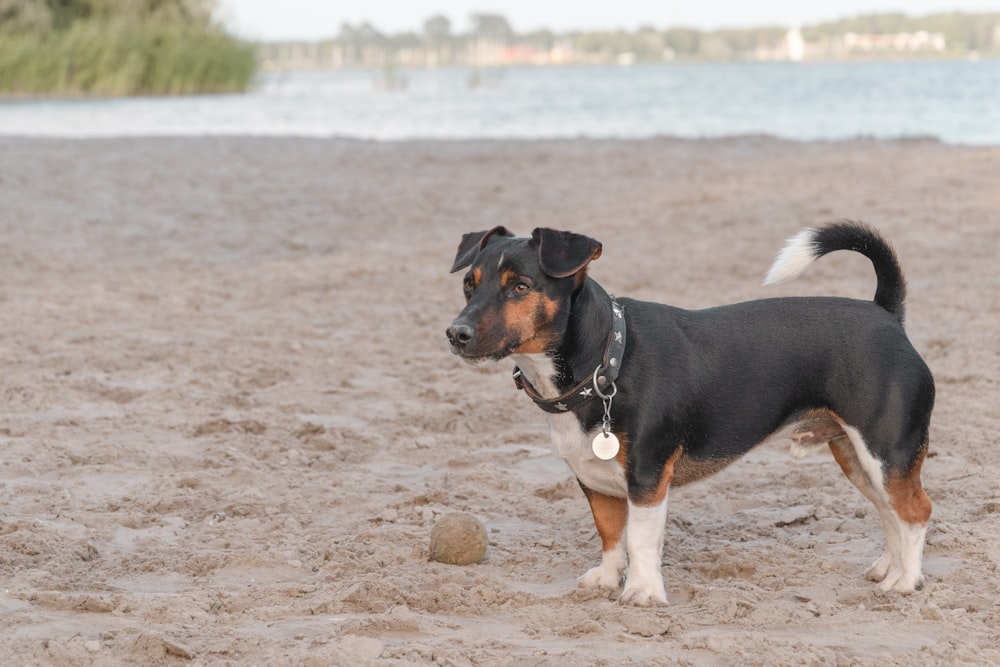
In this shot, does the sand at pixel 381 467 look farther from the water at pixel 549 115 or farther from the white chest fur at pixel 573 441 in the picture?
the water at pixel 549 115

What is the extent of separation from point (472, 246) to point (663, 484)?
114 centimetres

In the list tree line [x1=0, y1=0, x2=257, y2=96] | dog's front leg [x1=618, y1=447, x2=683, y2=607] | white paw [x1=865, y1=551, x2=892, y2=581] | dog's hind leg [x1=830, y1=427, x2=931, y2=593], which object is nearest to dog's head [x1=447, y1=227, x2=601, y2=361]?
dog's front leg [x1=618, y1=447, x2=683, y2=607]

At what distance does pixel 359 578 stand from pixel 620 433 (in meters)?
1.12

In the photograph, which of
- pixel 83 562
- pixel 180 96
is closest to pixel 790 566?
pixel 83 562

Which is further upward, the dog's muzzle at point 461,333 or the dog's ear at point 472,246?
the dog's ear at point 472,246

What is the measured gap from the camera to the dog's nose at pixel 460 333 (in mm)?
3932

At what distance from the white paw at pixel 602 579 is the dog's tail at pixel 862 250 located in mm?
1243

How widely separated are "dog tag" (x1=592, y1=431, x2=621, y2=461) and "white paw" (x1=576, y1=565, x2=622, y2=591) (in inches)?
22.7

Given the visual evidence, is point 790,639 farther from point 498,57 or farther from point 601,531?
point 498,57

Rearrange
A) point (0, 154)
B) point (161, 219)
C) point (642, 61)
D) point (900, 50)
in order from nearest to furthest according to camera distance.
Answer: point (161, 219) < point (0, 154) < point (900, 50) < point (642, 61)

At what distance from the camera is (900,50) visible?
11006 cm

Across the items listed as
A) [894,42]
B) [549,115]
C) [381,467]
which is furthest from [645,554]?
[894,42]

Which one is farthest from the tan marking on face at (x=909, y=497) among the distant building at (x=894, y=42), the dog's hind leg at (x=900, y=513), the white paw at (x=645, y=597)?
the distant building at (x=894, y=42)

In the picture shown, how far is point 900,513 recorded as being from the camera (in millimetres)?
4250
